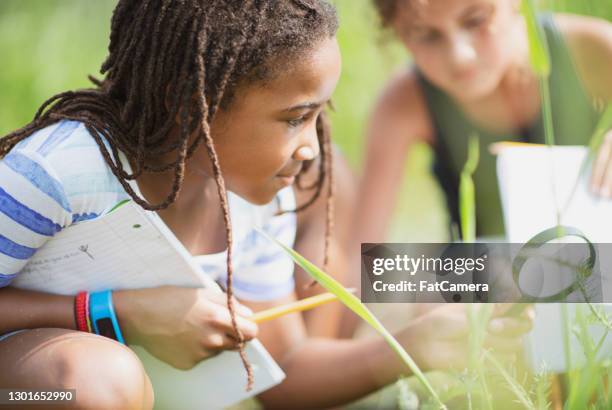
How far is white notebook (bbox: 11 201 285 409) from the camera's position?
95 centimetres

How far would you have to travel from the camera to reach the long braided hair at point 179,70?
89 centimetres

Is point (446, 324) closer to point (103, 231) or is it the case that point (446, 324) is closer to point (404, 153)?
point (103, 231)

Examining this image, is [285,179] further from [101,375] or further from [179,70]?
[101,375]

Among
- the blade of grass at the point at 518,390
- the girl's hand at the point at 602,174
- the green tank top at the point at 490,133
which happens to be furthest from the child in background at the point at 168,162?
the green tank top at the point at 490,133

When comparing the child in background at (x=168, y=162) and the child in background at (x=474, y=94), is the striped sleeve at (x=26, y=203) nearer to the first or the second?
the child in background at (x=168, y=162)

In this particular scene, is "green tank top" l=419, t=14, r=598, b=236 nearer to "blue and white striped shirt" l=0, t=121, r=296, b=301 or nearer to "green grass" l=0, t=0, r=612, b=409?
"green grass" l=0, t=0, r=612, b=409

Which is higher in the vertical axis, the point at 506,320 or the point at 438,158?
the point at 438,158

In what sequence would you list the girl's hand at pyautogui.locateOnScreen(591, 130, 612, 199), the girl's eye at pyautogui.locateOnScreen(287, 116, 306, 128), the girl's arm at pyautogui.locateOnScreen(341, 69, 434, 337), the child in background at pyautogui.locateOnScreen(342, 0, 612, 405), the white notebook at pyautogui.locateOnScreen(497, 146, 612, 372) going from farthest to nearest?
the girl's arm at pyautogui.locateOnScreen(341, 69, 434, 337) < the child in background at pyautogui.locateOnScreen(342, 0, 612, 405) < the girl's hand at pyautogui.locateOnScreen(591, 130, 612, 199) < the white notebook at pyautogui.locateOnScreen(497, 146, 612, 372) < the girl's eye at pyautogui.locateOnScreen(287, 116, 306, 128)

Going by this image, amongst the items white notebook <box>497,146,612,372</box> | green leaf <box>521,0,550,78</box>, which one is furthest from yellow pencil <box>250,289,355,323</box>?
green leaf <box>521,0,550,78</box>

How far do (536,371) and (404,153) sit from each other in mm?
620

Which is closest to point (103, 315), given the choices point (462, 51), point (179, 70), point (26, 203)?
point (26, 203)

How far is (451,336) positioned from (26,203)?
50 cm

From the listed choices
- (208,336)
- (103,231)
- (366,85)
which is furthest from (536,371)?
(366,85)

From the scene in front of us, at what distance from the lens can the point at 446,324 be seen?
41.7 inches
